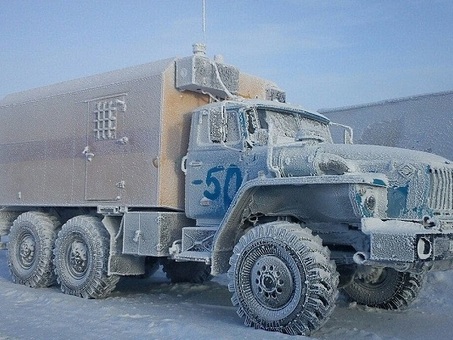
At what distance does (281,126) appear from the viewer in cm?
754

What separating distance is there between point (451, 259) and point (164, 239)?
3.67m

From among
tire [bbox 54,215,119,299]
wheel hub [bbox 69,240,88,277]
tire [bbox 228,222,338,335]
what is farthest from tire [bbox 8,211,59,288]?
tire [bbox 228,222,338,335]

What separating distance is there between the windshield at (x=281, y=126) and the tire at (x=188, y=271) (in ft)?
11.4

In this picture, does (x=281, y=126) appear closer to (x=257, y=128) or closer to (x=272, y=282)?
(x=257, y=128)

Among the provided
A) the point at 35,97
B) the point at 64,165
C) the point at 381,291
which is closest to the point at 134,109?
the point at 64,165

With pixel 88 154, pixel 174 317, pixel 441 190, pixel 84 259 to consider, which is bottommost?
pixel 174 317

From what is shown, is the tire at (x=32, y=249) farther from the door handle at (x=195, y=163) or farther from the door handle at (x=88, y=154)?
the door handle at (x=195, y=163)

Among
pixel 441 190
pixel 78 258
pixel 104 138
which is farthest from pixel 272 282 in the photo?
pixel 104 138

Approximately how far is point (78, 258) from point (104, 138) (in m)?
1.89

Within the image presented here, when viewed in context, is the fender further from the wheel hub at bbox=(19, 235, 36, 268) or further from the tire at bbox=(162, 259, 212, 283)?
the wheel hub at bbox=(19, 235, 36, 268)

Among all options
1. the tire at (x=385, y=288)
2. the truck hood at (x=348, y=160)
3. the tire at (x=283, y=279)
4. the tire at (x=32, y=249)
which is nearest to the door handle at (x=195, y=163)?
the truck hood at (x=348, y=160)

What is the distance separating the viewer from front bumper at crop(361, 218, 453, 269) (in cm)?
539

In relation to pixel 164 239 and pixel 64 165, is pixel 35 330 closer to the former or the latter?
pixel 164 239

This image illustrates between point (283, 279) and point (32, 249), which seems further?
point (32, 249)
